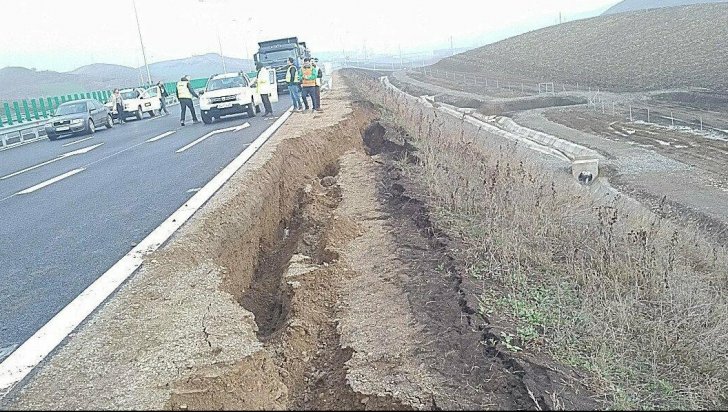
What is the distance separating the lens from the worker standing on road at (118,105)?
28.7 meters

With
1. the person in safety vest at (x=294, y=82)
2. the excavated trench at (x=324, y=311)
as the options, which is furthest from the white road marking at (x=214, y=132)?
the excavated trench at (x=324, y=311)

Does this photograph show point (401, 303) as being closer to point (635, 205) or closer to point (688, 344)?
point (688, 344)

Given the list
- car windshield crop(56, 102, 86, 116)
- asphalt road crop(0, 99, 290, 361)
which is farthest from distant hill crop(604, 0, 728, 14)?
asphalt road crop(0, 99, 290, 361)

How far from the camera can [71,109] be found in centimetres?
2442

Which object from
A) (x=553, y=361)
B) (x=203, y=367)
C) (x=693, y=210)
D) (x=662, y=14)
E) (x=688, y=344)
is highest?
(x=662, y=14)

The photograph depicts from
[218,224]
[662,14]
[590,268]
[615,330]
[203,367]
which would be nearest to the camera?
[203,367]

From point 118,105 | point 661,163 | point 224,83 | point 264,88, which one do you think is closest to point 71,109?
point 118,105

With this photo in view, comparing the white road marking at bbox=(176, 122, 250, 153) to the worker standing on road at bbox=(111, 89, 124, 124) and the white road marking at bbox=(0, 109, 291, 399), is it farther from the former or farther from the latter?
the worker standing on road at bbox=(111, 89, 124, 124)

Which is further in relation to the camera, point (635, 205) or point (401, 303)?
point (635, 205)

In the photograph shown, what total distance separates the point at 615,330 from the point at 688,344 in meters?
0.61

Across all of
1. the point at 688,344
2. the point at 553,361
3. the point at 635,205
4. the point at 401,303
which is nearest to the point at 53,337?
the point at 401,303

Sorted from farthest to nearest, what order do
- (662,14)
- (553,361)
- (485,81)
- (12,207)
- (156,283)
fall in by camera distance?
(662,14) < (485,81) < (12,207) < (156,283) < (553,361)

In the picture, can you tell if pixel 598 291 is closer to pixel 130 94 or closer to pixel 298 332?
pixel 298 332

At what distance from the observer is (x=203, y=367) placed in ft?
12.3
